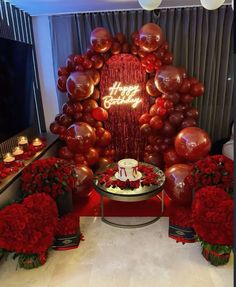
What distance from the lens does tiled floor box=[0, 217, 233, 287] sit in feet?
6.03

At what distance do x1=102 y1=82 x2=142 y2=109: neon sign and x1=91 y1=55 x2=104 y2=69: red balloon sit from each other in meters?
0.31

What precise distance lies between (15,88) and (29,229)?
167 centimetres

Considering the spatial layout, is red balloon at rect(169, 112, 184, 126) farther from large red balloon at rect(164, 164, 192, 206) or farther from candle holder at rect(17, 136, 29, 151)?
candle holder at rect(17, 136, 29, 151)

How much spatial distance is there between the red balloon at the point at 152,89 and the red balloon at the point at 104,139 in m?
0.73

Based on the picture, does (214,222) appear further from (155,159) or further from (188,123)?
(155,159)

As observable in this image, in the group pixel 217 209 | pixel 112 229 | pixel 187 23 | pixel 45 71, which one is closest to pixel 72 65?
pixel 45 71

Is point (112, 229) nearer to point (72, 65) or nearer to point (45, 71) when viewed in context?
point (72, 65)

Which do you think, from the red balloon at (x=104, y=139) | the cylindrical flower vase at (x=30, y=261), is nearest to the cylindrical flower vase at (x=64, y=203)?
the cylindrical flower vase at (x=30, y=261)

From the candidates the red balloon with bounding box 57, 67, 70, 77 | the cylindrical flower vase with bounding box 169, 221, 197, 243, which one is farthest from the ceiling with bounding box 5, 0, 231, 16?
the cylindrical flower vase with bounding box 169, 221, 197, 243

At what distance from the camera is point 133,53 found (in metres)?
3.10

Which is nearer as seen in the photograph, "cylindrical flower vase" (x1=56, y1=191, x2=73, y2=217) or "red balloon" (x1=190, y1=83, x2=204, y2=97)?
"cylindrical flower vase" (x1=56, y1=191, x2=73, y2=217)

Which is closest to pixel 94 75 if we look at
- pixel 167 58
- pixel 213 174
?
pixel 167 58

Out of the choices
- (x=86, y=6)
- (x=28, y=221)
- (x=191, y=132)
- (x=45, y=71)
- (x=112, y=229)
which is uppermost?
(x=86, y=6)

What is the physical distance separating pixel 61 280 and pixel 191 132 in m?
1.85
